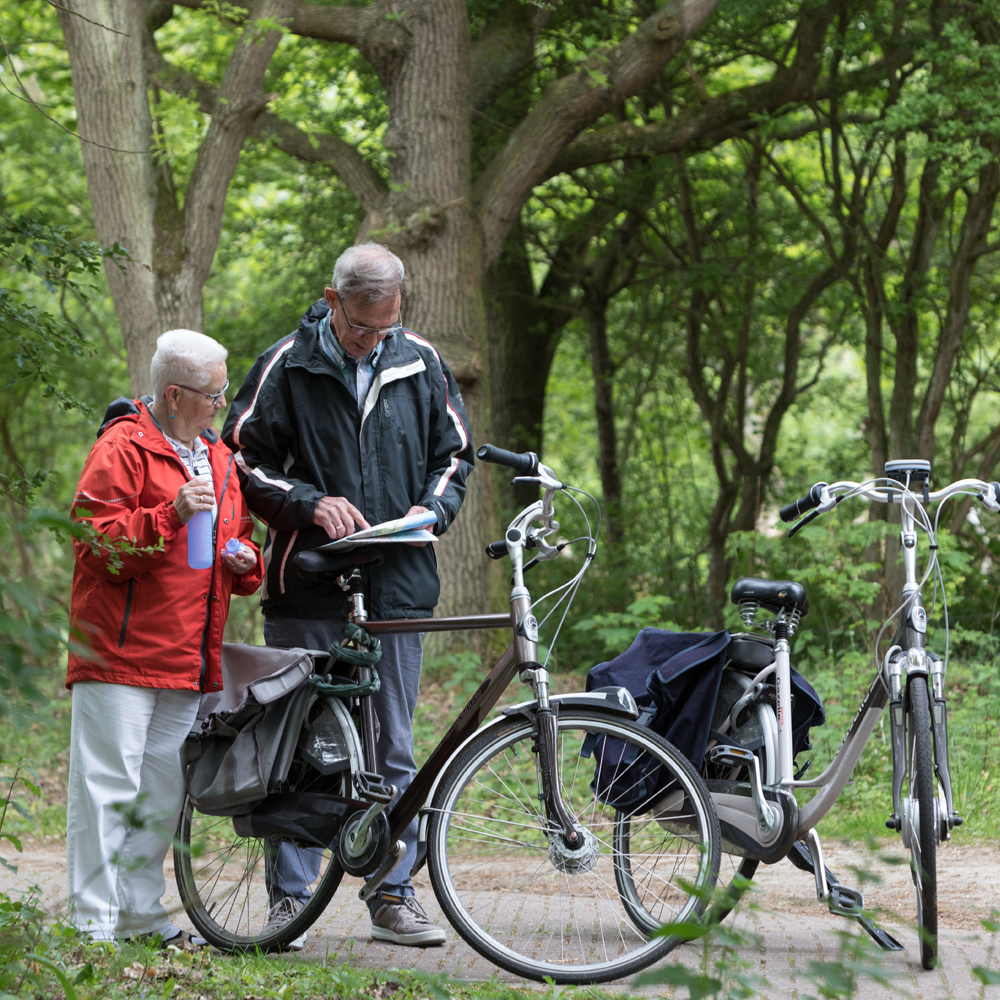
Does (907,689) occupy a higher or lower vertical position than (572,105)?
lower

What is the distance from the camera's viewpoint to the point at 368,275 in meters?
3.57

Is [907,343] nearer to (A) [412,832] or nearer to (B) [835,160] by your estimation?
(B) [835,160]

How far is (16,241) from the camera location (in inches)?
137

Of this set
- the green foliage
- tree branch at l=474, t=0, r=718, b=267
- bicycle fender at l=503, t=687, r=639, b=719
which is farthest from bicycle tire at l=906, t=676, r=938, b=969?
tree branch at l=474, t=0, r=718, b=267

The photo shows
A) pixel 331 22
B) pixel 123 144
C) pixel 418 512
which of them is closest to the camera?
pixel 418 512

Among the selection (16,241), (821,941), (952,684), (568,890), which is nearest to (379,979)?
(568,890)

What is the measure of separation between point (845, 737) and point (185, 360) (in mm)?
2383

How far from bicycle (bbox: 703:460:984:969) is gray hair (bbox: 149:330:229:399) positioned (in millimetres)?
1817

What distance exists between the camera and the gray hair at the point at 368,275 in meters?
3.57

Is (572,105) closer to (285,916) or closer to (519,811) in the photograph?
(519,811)

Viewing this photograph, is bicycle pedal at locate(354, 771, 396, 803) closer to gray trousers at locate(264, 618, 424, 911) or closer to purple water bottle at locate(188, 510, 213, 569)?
gray trousers at locate(264, 618, 424, 911)

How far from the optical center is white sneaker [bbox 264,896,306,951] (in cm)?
363

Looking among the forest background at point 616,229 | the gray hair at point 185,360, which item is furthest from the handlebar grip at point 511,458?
the forest background at point 616,229

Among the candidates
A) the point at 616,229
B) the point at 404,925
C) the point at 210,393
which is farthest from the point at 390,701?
the point at 616,229
